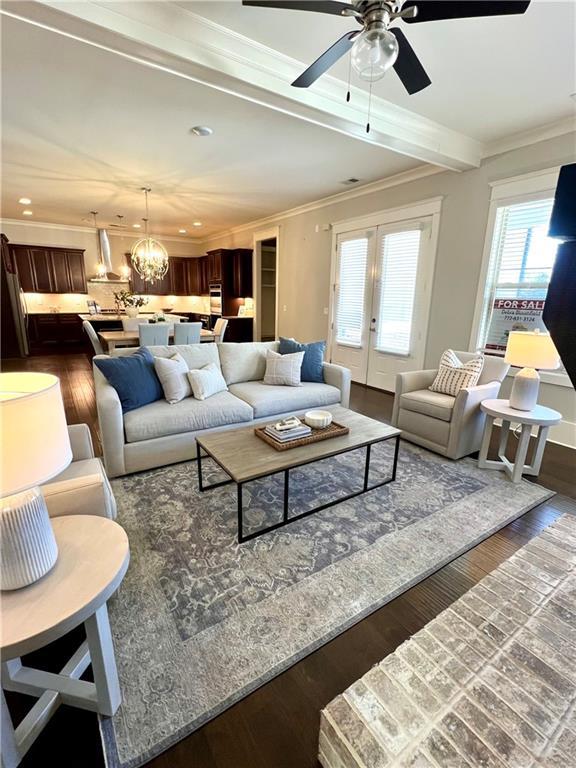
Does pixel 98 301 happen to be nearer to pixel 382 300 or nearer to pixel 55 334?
pixel 55 334

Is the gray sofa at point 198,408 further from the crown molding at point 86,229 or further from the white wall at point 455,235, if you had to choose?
the crown molding at point 86,229

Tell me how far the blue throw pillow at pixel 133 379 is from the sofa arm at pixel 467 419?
8.54 feet

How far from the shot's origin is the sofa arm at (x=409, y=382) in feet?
11.7

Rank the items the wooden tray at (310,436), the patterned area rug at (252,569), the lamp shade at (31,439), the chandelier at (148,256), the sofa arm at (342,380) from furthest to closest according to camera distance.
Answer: the chandelier at (148,256) < the sofa arm at (342,380) < the wooden tray at (310,436) < the patterned area rug at (252,569) < the lamp shade at (31,439)

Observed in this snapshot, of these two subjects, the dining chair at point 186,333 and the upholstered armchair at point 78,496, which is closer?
the upholstered armchair at point 78,496

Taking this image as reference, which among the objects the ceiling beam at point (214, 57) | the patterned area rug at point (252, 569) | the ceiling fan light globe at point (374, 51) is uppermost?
the ceiling beam at point (214, 57)

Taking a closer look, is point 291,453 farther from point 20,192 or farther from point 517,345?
point 20,192

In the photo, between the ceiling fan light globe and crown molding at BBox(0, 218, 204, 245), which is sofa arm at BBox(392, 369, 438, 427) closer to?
the ceiling fan light globe

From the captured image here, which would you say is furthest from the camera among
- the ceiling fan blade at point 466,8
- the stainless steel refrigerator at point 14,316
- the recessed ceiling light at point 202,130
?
the stainless steel refrigerator at point 14,316

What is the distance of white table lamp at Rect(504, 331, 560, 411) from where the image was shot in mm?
2619

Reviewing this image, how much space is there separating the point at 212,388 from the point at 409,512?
6.41 ft

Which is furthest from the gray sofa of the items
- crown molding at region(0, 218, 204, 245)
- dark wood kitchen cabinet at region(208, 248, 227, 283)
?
crown molding at region(0, 218, 204, 245)

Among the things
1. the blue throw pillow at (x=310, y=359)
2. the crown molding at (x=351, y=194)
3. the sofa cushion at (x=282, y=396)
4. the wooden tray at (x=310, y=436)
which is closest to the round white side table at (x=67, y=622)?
the wooden tray at (x=310, y=436)

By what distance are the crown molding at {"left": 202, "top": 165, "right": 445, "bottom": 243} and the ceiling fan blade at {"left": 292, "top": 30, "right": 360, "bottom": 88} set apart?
2.88 metres
